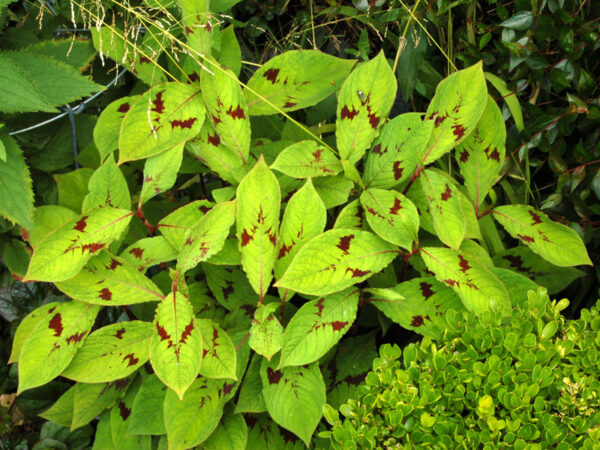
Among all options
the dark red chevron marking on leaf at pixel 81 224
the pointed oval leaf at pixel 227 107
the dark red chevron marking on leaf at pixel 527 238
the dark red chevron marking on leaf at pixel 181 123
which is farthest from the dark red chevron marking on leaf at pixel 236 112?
the dark red chevron marking on leaf at pixel 527 238

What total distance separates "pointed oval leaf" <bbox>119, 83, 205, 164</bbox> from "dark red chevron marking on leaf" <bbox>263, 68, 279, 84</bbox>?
7.7 inches

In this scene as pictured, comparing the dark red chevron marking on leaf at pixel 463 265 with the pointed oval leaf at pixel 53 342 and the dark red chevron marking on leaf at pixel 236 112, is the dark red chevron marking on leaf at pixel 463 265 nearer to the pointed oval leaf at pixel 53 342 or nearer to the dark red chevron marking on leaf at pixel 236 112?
the dark red chevron marking on leaf at pixel 236 112

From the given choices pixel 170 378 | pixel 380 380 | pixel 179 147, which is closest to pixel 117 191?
pixel 179 147

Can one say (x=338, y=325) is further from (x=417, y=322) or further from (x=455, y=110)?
(x=455, y=110)

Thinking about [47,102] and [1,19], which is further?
[1,19]

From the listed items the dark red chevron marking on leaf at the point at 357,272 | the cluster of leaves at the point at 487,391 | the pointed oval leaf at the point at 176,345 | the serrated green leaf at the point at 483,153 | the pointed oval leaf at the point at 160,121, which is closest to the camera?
the cluster of leaves at the point at 487,391

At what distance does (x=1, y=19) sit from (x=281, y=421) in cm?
127

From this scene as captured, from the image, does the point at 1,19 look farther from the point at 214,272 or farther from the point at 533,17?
the point at 533,17

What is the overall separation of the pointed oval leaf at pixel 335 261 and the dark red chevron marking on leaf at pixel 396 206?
74 millimetres

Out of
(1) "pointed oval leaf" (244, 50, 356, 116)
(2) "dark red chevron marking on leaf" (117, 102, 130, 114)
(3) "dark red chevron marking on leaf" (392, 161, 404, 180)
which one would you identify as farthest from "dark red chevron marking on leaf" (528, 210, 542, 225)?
(2) "dark red chevron marking on leaf" (117, 102, 130, 114)

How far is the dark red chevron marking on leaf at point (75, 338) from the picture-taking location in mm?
1355

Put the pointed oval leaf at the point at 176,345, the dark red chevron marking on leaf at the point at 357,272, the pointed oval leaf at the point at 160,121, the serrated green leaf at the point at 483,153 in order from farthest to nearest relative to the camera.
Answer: the serrated green leaf at the point at 483,153 → the pointed oval leaf at the point at 160,121 → the dark red chevron marking on leaf at the point at 357,272 → the pointed oval leaf at the point at 176,345

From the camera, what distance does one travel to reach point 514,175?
180cm

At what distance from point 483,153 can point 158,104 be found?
87cm
